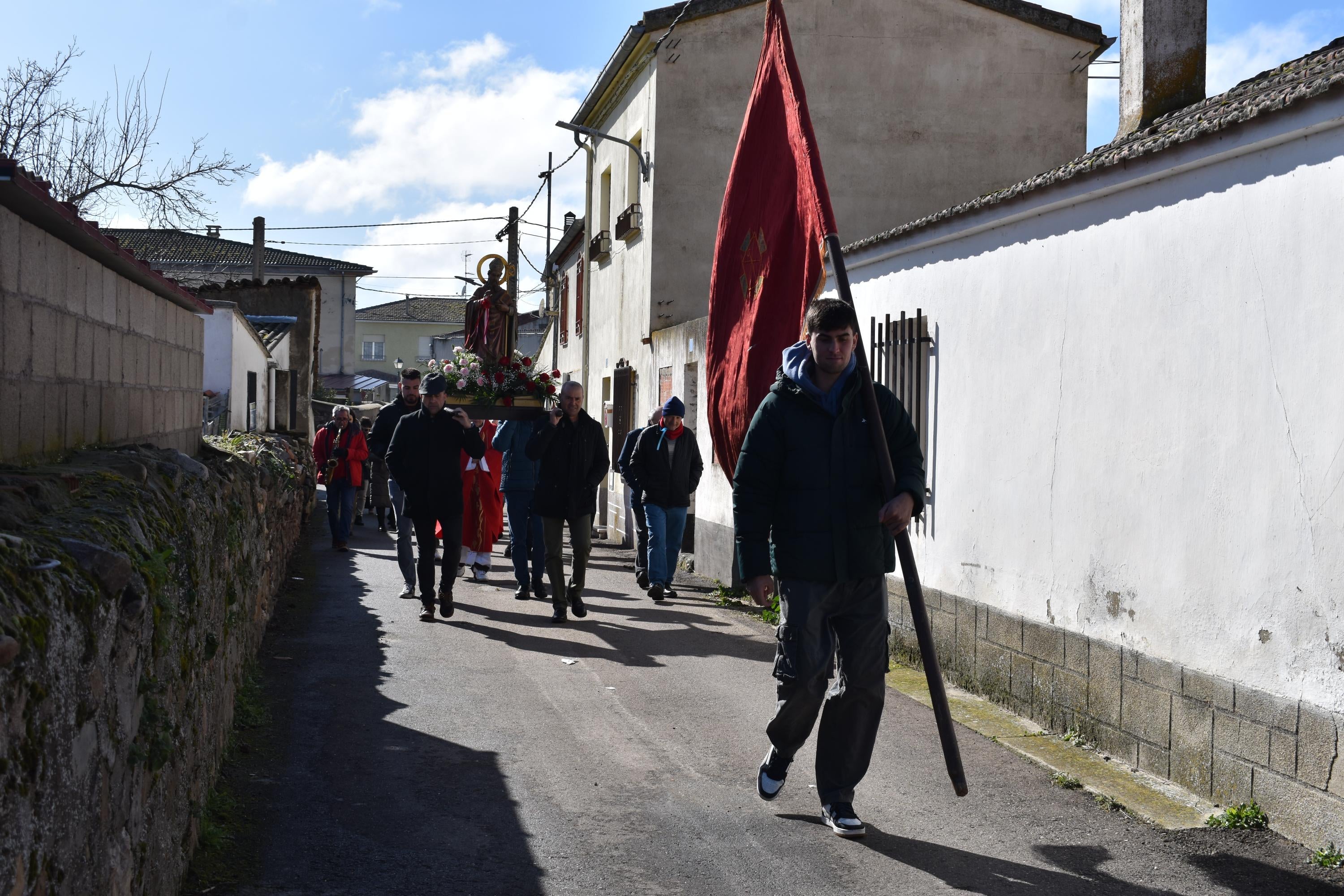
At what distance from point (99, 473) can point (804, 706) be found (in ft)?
8.58

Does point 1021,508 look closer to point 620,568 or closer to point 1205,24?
point 1205,24

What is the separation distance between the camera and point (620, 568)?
48.3 ft

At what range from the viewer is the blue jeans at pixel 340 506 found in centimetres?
1554

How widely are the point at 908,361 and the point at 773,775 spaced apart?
4.39 metres

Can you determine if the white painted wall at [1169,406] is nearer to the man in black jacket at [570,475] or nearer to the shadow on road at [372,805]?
the shadow on road at [372,805]

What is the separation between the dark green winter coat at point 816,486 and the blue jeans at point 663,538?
21.7 ft

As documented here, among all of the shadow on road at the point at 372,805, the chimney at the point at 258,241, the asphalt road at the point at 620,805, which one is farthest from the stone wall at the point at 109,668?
the chimney at the point at 258,241

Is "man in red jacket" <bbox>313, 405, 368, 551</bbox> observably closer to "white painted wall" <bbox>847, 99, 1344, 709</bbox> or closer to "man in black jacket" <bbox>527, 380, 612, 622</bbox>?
"man in black jacket" <bbox>527, 380, 612, 622</bbox>

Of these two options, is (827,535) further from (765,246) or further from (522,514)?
(522,514)

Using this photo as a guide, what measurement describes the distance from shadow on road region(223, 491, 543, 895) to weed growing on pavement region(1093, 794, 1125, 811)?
2361 millimetres

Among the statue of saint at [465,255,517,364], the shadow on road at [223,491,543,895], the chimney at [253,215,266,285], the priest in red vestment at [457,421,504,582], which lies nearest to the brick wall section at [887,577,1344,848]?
the shadow on road at [223,491,543,895]

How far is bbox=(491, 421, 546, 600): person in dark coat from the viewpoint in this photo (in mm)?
11211

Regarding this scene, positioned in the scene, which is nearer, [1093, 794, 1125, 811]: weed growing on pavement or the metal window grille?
[1093, 794, 1125, 811]: weed growing on pavement

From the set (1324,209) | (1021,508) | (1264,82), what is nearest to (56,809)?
(1324,209)
